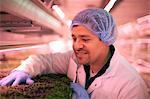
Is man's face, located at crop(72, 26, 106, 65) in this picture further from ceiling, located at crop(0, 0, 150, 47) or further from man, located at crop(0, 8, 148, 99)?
ceiling, located at crop(0, 0, 150, 47)

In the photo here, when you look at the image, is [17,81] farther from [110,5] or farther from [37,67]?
[110,5]

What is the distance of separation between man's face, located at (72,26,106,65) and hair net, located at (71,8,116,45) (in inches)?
1.1

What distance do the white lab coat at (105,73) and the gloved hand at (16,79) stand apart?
0.05 meters

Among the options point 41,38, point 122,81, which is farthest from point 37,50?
point 122,81

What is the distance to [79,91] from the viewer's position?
181cm

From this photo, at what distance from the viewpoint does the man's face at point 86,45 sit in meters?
1.75

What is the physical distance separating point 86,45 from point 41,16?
1.59ft

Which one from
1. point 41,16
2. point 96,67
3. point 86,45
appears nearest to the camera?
point 86,45

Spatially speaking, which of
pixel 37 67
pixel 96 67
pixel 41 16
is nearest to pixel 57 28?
pixel 41 16

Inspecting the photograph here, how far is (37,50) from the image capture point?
2123mm

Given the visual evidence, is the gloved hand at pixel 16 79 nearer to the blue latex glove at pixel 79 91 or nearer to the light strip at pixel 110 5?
the blue latex glove at pixel 79 91

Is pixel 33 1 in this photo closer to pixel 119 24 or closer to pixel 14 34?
pixel 14 34

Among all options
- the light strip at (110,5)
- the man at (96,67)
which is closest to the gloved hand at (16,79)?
the man at (96,67)

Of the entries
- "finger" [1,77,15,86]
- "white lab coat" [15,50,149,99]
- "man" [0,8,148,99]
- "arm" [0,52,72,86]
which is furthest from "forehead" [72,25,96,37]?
"finger" [1,77,15,86]
